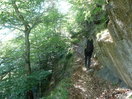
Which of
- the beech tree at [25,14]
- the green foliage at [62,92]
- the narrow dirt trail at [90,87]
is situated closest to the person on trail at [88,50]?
the narrow dirt trail at [90,87]

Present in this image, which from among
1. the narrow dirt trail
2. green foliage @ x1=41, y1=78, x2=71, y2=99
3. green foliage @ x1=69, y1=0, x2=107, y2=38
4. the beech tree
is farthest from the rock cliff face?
the beech tree

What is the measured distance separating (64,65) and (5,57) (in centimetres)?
447

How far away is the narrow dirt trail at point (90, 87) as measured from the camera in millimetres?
8422

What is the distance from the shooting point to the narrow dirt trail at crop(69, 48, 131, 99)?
8.42 m

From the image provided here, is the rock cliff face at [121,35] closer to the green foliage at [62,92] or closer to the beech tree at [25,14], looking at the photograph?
the green foliage at [62,92]

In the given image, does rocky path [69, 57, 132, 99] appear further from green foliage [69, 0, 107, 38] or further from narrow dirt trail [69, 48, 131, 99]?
green foliage [69, 0, 107, 38]

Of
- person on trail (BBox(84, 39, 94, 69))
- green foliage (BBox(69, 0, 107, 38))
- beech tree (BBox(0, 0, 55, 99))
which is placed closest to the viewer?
green foliage (BBox(69, 0, 107, 38))

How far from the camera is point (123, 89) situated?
27.0 feet

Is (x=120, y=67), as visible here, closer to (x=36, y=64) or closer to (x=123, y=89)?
(x=123, y=89)

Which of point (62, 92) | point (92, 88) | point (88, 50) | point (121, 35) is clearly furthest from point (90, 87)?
point (121, 35)

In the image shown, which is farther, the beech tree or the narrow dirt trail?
the beech tree

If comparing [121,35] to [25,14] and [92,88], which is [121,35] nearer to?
[92,88]

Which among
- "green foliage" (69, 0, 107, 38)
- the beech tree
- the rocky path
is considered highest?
the beech tree

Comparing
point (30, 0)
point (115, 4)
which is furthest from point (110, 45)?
point (30, 0)
